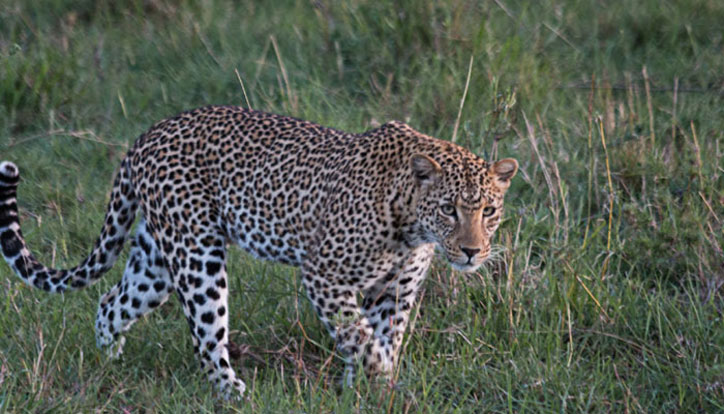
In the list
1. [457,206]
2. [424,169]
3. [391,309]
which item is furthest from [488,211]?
[391,309]

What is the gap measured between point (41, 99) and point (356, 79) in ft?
8.27

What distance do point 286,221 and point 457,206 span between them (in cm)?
100

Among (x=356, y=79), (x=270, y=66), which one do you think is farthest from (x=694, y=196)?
(x=270, y=66)

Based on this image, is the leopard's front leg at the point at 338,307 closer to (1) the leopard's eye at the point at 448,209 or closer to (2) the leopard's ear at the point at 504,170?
(1) the leopard's eye at the point at 448,209

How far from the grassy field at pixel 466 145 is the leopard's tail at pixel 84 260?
0.67 ft

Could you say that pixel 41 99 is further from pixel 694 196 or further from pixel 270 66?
pixel 694 196

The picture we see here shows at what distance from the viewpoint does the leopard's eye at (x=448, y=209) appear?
193 inches

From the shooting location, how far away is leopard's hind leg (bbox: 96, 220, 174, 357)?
5.59 meters

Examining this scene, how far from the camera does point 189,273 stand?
5.32 m

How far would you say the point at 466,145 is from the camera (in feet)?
23.1

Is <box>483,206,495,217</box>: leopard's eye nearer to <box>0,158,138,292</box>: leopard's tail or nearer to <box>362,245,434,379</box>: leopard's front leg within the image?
<box>362,245,434,379</box>: leopard's front leg

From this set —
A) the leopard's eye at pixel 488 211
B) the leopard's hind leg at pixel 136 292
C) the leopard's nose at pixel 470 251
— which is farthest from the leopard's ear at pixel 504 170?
the leopard's hind leg at pixel 136 292

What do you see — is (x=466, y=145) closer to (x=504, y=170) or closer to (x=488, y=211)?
(x=504, y=170)

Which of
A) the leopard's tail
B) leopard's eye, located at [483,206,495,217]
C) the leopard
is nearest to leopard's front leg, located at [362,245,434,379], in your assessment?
the leopard
